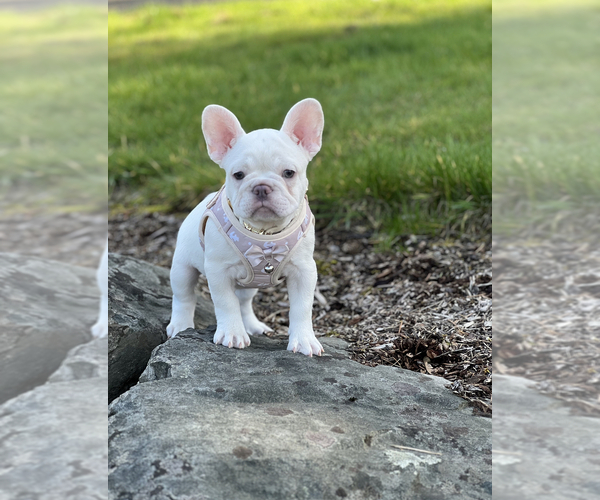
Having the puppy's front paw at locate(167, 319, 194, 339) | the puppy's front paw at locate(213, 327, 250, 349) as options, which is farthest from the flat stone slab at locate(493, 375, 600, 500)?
the puppy's front paw at locate(167, 319, 194, 339)

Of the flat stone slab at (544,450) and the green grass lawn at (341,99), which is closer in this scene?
the flat stone slab at (544,450)

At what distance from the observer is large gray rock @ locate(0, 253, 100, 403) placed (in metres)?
3.00

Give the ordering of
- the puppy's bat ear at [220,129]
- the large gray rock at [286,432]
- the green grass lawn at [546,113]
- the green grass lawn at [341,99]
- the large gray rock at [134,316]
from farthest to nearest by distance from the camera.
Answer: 1. the green grass lawn at [341,99]
2. the green grass lawn at [546,113]
3. the large gray rock at [134,316]
4. the puppy's bat ear at [220,129]
5. the large gray rock at [286,432]

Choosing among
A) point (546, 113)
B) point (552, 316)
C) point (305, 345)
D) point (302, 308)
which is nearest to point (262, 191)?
point (302, 308)

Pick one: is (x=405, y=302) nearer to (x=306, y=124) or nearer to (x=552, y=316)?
(x=552, y=316)

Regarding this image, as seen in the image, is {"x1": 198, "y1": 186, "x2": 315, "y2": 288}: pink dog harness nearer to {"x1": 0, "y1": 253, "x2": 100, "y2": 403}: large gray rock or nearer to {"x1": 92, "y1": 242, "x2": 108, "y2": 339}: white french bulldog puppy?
{"x1": 92, "y1": 242, "x2": 108, "y2": 339}: white french bulldog puppy

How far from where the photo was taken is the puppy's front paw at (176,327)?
119 inches

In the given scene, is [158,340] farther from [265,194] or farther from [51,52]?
[51,52]

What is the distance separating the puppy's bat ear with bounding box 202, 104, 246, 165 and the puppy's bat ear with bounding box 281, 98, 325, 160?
194 mm

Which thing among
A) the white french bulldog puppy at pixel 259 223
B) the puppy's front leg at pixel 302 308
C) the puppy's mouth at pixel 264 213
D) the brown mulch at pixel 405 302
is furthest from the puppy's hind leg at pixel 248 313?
the puppy's mouth at pixel 264 213

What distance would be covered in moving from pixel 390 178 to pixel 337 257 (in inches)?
28.6

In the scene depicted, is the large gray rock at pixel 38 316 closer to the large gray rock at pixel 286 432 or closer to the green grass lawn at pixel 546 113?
the large gray rock at pixel 286 432

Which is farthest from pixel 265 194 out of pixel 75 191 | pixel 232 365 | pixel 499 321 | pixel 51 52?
pixel 51 52

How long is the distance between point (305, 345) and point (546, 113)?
4.25m
